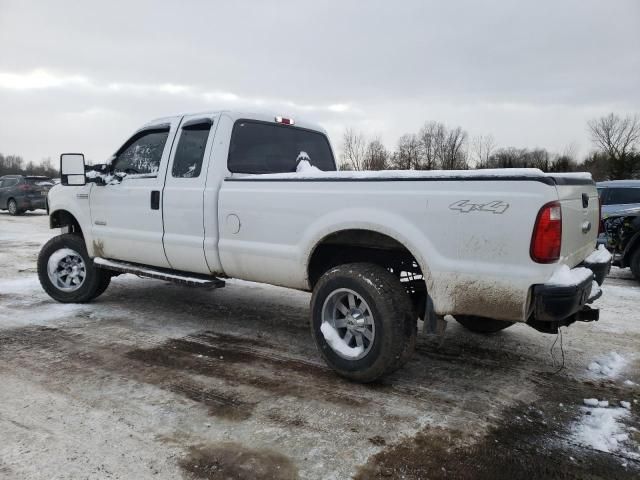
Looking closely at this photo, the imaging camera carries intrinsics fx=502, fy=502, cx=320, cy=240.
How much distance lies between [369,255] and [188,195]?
1753 millimetres

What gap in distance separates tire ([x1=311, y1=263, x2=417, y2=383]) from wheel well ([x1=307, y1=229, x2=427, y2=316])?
0.20 m

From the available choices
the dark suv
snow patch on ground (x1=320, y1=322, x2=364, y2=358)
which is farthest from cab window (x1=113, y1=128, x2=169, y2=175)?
the dark suv

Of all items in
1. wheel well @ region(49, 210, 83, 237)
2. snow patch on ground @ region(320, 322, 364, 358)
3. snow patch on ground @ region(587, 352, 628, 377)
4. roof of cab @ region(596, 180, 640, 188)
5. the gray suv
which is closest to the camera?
snow patch on ground @ region(320, 322, 364, 358)

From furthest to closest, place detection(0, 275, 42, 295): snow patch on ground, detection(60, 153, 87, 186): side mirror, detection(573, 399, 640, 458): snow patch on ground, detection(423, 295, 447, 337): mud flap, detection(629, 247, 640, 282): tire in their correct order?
1. detection(629, 247, 640, 282): tire
2. detection(0, 275, 42, 295): snow patch on ground
3. detection(60, 153, 87, 186): side mirror
4. detection(423, 295, 447, 337): mud flap
5. detection(573, 399, 640, 458): snow patch on ground

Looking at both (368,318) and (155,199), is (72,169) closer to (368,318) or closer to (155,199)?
(155,199)

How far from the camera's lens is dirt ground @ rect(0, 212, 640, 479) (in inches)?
103

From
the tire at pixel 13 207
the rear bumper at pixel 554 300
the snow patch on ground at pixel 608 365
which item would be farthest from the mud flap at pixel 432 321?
the tire at pixel 13 207

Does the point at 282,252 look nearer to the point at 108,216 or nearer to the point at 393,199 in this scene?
the point at 393,199

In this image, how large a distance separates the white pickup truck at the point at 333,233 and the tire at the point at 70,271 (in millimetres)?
15

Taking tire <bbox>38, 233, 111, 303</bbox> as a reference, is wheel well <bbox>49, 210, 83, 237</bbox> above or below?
above

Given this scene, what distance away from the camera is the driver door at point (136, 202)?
16.1 ft

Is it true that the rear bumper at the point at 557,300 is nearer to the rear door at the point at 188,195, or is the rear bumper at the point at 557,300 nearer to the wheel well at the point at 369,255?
the wheel well at the point at 369,255

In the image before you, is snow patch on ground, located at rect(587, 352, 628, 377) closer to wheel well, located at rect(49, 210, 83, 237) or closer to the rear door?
the rear door

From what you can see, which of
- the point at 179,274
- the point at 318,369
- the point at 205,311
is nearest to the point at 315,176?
the point at 318,369
